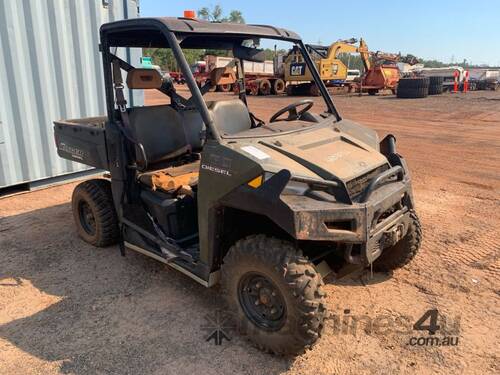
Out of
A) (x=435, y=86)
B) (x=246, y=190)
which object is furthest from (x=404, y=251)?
(x=435, y=86)

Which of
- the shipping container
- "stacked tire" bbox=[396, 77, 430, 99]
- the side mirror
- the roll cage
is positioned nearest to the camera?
the roll cage

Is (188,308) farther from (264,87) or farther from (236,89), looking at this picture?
(264,87)

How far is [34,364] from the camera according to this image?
2840 mm

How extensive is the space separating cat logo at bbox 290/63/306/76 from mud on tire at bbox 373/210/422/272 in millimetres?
20036

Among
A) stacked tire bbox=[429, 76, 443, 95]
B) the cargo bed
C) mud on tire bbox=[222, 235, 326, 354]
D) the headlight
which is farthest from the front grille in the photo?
stacked tire bbox=[429, 76, 443, 95]

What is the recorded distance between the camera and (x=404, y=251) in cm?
368

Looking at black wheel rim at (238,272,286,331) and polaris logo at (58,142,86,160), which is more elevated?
polaris logo at (58,142,86,160)

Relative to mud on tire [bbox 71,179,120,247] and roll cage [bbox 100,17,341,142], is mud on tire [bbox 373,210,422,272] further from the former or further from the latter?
mud on tire [bbox 71,179,120,247]

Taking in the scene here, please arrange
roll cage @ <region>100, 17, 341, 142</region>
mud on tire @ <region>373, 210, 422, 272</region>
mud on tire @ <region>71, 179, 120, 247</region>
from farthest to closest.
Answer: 1. mud on tire @ <region>71, 179, 120, 247</region>
2. mud on tire @ <region>373, 210, 422, 272</region>
3. roll cage @ <region>100, 17, 341, 142</region>

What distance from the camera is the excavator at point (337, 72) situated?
23016 mm

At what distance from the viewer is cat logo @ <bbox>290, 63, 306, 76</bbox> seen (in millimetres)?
22875

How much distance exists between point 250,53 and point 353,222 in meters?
2.09

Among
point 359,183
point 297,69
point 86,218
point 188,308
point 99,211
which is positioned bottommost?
point 188,308

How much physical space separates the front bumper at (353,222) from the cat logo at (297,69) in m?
20.7
